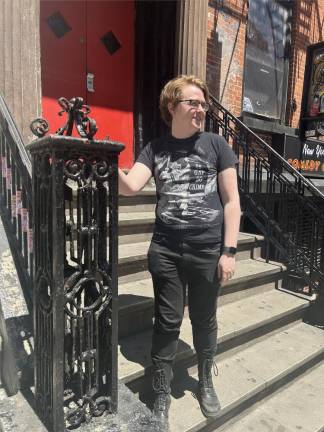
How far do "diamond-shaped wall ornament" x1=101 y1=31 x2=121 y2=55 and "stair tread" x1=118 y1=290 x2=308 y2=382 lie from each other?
3.73 m

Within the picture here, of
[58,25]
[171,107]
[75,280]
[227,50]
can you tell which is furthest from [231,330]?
[227,50]

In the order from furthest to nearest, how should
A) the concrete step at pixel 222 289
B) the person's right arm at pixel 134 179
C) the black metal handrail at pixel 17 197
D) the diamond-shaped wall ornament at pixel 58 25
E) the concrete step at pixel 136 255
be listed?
the diamond-shaped wall ornament at pixel 58 25
the concrete step at pixel 136 255
the concrete step at pixel 222 289
the black metal handrail at pixel 17 197
the person's right arm at pixel 134 179

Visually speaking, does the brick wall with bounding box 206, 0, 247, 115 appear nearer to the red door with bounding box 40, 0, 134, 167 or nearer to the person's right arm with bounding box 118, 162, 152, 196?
the red door with bounding box 40, 0, 134, 167

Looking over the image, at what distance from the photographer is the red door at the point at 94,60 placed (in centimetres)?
453

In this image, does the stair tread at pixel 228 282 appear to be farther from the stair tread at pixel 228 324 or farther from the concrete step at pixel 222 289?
the stair tread at pixel 228 324

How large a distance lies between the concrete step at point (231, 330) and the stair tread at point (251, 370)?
100mm

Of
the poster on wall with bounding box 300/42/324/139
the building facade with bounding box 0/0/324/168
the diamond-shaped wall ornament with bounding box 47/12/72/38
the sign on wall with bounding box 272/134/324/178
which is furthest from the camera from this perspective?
the sign on wall with bounding box 272/134/324/178

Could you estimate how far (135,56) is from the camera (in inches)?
209

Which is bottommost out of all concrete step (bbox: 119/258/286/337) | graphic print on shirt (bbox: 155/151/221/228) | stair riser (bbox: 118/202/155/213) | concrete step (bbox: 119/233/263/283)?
concrete step (bbox: 119/258/286/337)

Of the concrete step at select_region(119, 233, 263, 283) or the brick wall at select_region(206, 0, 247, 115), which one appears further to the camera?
the brick wall at select_region(206, 0, 247, 115)

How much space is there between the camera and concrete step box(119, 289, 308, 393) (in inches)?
95.2

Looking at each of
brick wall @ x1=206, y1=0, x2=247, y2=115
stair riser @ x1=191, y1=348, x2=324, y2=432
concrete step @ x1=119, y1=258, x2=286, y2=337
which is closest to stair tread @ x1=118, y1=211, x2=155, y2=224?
concrete step @ x1=119, y1=258, x2=286, y2=337

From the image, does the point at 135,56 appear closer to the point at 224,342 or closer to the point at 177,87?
the point at 177,87

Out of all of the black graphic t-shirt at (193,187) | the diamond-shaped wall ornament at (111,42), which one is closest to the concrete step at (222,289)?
the black graphic t-shirt at (193,187)
